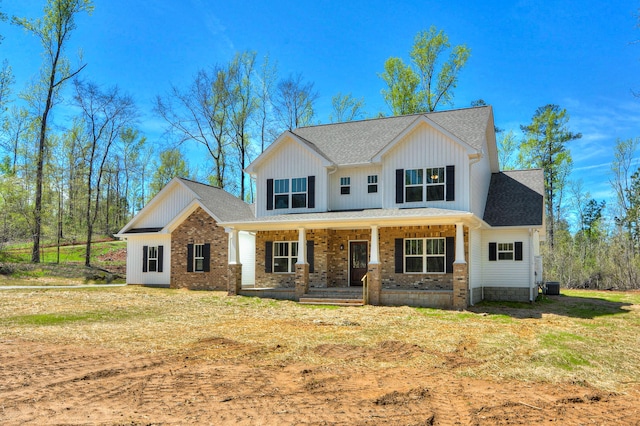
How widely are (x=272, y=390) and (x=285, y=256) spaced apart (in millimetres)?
14219

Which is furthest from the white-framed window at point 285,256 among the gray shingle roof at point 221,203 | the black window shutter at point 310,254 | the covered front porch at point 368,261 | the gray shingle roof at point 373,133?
the gray shingle roof at point 373,133

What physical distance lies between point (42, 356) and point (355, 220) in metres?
10.9

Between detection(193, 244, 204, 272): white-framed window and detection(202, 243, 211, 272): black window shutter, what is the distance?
0.13m

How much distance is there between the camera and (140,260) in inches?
986

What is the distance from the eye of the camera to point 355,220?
17.2 meters

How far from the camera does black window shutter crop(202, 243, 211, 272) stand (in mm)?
22689

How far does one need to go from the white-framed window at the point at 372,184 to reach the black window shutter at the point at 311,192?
2297mm

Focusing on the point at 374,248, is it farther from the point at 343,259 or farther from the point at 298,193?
the point at 298,193

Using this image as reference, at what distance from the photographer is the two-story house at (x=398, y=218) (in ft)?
57.0

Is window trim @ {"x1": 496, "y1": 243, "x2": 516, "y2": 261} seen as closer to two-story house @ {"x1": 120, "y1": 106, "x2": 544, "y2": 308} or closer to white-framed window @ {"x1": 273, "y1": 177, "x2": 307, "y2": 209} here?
two-story house @ {"x1": 120, "y1": 106, "x2": 544, "y2": 308}

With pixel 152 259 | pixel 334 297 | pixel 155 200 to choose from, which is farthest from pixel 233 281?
pixel 155 200

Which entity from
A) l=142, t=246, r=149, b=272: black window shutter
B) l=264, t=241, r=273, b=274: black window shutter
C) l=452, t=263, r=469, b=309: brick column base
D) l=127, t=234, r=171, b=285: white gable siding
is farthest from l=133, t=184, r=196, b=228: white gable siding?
l=452, t=263, r=469, b=309: brick column base

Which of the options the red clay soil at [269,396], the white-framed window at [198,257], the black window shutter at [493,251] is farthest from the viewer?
the white-framed window at [198,257]

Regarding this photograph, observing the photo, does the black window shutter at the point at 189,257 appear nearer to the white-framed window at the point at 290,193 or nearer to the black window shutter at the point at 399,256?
the white-framed window at the point at 290,193
